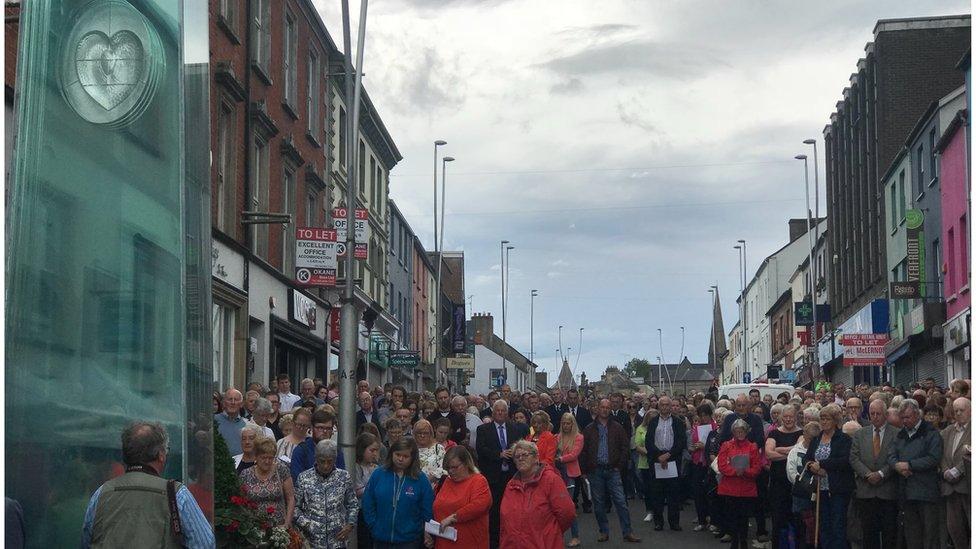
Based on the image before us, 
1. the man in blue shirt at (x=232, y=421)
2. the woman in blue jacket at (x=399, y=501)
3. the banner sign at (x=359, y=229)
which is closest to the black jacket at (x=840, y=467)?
the woman in blue jacket at (x=399, y=501)

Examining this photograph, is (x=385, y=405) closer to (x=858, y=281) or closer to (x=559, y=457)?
(x=559, y=457)

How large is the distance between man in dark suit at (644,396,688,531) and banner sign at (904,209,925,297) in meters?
20.9

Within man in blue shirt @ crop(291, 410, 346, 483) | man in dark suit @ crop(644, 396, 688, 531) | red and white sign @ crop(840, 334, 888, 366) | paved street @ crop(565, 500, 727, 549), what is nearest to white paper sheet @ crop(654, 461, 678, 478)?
man in dark suit @ crop(644, 396, 688, 531)

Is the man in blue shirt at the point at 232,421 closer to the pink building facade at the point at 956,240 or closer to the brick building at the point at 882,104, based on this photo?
the pink building facade at the point at 956,240

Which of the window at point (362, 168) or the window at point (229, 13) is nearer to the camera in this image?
the window at point (229, 13)

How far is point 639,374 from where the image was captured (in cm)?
18512

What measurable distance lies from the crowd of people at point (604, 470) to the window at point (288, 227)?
931cm

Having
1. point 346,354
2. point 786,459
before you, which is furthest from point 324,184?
point 786,459

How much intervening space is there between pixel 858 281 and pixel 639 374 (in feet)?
432

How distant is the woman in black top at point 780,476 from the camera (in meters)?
15.9

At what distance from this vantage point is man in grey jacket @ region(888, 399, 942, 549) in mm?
13773

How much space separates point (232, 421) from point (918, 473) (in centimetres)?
735

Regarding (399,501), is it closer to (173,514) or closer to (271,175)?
(173,514)

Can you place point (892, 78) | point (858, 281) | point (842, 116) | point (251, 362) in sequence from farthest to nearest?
point (842, 116) → point (858, 281) → point (892, 78) → point (251, 362)
